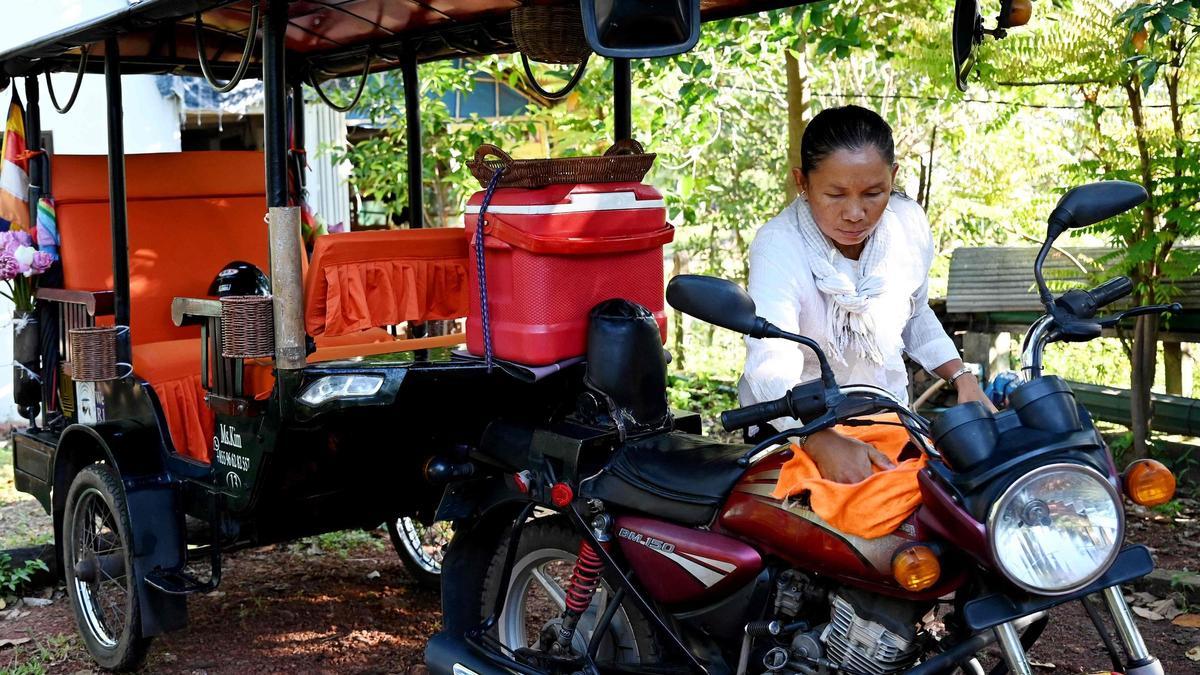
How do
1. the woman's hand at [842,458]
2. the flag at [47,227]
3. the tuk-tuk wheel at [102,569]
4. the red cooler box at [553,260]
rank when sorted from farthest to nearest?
the flag at [47,227], the tuk-tuk wheel at [102,569], the red cooler box at [553,260], the woman's hand at [842,458]

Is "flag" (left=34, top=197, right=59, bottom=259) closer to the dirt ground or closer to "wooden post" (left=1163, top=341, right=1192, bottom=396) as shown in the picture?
the dirt ground

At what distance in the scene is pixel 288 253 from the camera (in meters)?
3.76

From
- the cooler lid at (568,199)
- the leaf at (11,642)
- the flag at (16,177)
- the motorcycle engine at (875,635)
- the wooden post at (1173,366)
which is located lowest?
the leaf at (11,642)

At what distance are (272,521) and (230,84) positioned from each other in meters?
1.60

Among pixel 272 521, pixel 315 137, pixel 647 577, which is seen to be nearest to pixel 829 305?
pixel 647 577

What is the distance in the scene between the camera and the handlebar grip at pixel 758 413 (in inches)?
104

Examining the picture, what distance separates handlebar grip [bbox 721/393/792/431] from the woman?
0.30 m

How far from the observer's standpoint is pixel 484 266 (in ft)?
12.0

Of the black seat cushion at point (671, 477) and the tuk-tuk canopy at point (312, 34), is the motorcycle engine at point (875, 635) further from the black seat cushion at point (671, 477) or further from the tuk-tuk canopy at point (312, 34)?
the tuk-tuk canopy at point (312, 34)

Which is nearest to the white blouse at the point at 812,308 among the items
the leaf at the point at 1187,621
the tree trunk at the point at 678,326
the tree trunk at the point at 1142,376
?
the leaf at the point at 1187,621

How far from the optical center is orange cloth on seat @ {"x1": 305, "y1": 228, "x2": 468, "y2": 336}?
12.7 feet

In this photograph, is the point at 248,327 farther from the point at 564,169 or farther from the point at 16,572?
the point at 16,572

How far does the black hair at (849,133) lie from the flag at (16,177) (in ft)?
12.3

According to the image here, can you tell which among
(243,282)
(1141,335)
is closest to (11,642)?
(243,282)
